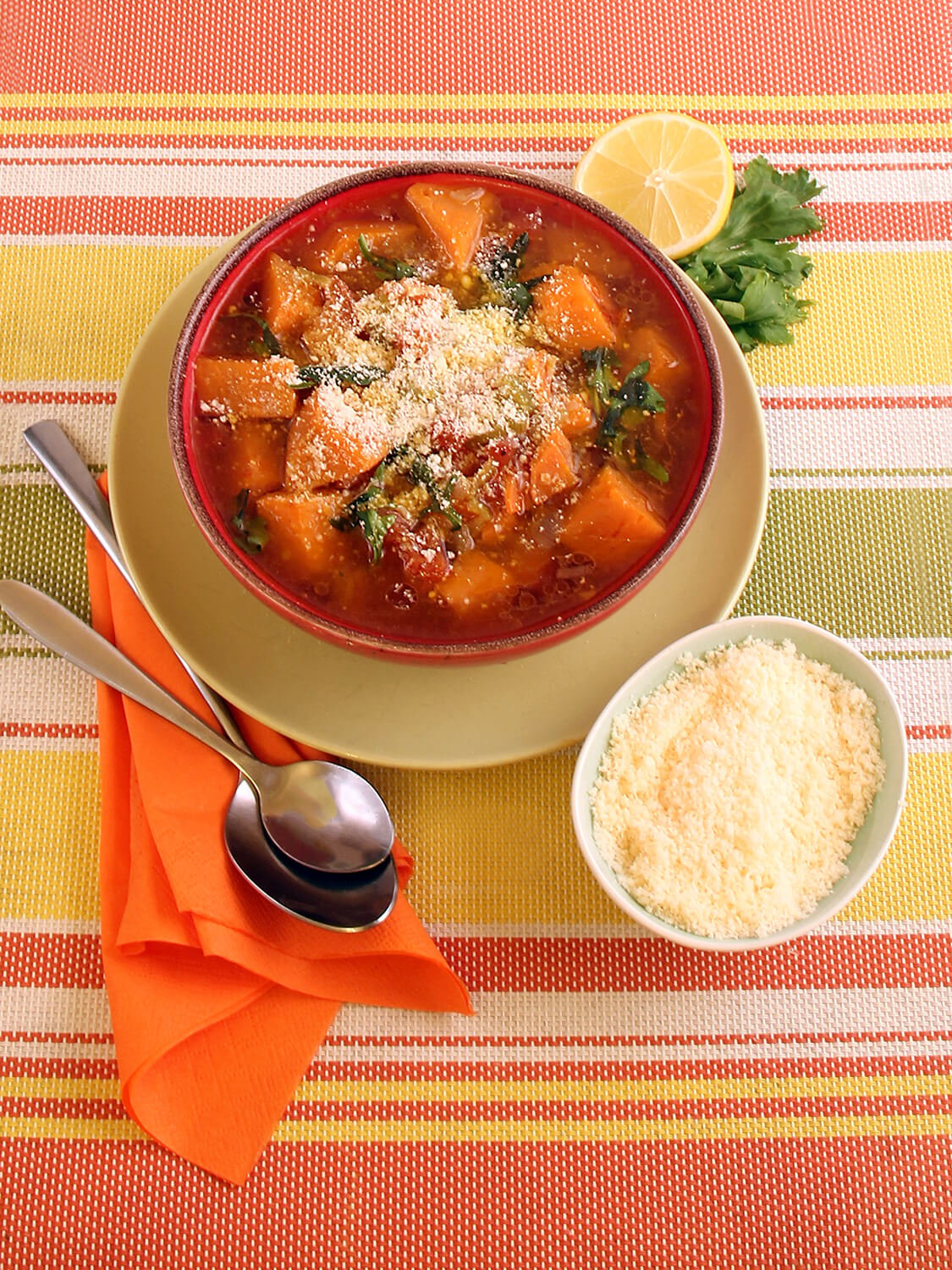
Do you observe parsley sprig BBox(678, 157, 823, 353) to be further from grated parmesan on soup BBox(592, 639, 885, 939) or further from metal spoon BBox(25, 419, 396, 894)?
metal spoon BBox(25, 419, 396, 894)

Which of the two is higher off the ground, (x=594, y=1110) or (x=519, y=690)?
(x=519, y=690)

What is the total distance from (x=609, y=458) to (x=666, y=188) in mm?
933

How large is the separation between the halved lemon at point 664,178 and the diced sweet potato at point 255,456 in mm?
1112

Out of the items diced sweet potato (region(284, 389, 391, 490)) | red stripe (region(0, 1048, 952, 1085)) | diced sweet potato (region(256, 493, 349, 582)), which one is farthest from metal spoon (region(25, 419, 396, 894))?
diced sweet potato (region(284, 389, 391, 490))

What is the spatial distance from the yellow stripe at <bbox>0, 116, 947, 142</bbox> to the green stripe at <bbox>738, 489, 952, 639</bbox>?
994 millimetres

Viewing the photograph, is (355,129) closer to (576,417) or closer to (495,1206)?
(576,417)

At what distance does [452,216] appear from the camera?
223 cm

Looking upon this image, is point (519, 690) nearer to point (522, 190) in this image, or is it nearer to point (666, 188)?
point (522, 190)

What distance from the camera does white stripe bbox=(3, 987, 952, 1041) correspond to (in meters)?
2.43

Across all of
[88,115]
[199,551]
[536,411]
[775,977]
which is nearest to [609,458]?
[536,411]

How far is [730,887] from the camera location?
229 centimetres

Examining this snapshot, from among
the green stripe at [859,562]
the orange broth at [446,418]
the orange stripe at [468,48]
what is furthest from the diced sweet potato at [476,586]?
the orange stripe at [468,48]

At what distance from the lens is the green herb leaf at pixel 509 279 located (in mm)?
2191

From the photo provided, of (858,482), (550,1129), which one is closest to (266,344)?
(858,482)
